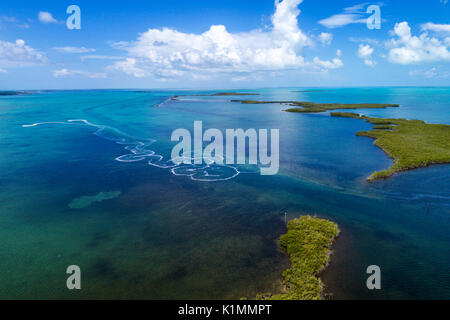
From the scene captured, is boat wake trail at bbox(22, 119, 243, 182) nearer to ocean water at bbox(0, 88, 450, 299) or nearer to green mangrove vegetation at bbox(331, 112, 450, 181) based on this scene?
ocean water at bbox(0, 88, 450, 299)

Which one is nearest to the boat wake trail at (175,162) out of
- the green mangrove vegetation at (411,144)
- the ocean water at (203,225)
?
the ocean water at (203,225)

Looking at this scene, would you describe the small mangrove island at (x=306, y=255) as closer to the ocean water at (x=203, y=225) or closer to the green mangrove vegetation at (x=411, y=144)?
the ocean water at (x=203, y=225)

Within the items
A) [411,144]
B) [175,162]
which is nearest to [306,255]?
[175,162]

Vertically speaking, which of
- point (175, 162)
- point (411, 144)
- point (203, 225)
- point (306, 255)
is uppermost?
point (411, 144)

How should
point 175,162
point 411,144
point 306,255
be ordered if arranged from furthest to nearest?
point 411,144, point 175,162, point 306,255

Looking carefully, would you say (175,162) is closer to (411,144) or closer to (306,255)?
(306,255)

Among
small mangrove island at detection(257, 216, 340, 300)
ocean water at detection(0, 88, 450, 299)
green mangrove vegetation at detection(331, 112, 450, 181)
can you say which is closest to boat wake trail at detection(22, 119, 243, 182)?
ocean water at detection(0, 88, 450, 299)
